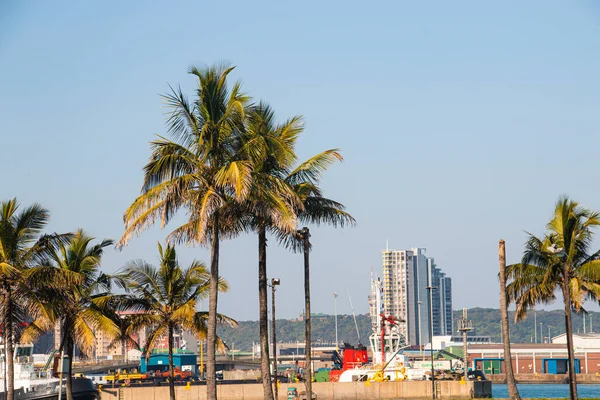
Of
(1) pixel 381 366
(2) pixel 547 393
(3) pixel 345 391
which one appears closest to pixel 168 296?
(3) pixel 345 391

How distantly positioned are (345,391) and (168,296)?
28.6 metres

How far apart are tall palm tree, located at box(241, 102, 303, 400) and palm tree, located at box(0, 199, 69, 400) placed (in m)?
9.21

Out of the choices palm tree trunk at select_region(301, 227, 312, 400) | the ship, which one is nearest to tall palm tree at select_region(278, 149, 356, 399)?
palm tree trunk at select_region(301, 227, 312, 400)

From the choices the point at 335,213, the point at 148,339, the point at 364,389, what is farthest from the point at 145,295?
the point at 364,389

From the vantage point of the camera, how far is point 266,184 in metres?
36.2

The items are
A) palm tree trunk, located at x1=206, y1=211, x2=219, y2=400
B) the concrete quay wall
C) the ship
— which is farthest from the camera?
the ship

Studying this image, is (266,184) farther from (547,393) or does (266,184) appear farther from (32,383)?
(547,393)

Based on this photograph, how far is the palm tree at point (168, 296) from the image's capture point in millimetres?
50094

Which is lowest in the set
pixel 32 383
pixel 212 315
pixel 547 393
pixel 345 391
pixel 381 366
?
pixel 547 393

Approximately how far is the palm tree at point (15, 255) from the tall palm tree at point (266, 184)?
9.21 metres

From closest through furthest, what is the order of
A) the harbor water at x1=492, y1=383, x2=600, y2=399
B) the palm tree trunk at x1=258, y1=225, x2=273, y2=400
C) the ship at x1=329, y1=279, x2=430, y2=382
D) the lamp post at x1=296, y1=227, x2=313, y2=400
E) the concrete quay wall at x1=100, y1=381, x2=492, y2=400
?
the palm tree trunk at x1=258, y1=225, x2=273, y2=400 → the lamp post at x1=296, y1=227, x2=313, y2=400 → the concrete quay wall at x1=100, y1=381, x2=492, y2=400 → the ship at x1=329, y1=279, x2=430, y2=382 → the harbor water at x1=492, y1=383, x2=600, y2=399

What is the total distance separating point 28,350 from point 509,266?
37.5 meters

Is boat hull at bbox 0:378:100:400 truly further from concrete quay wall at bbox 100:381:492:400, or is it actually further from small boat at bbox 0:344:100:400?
concrete quay wall at bbox 100:381:492:400

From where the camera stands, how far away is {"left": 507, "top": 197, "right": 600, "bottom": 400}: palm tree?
44688mm
